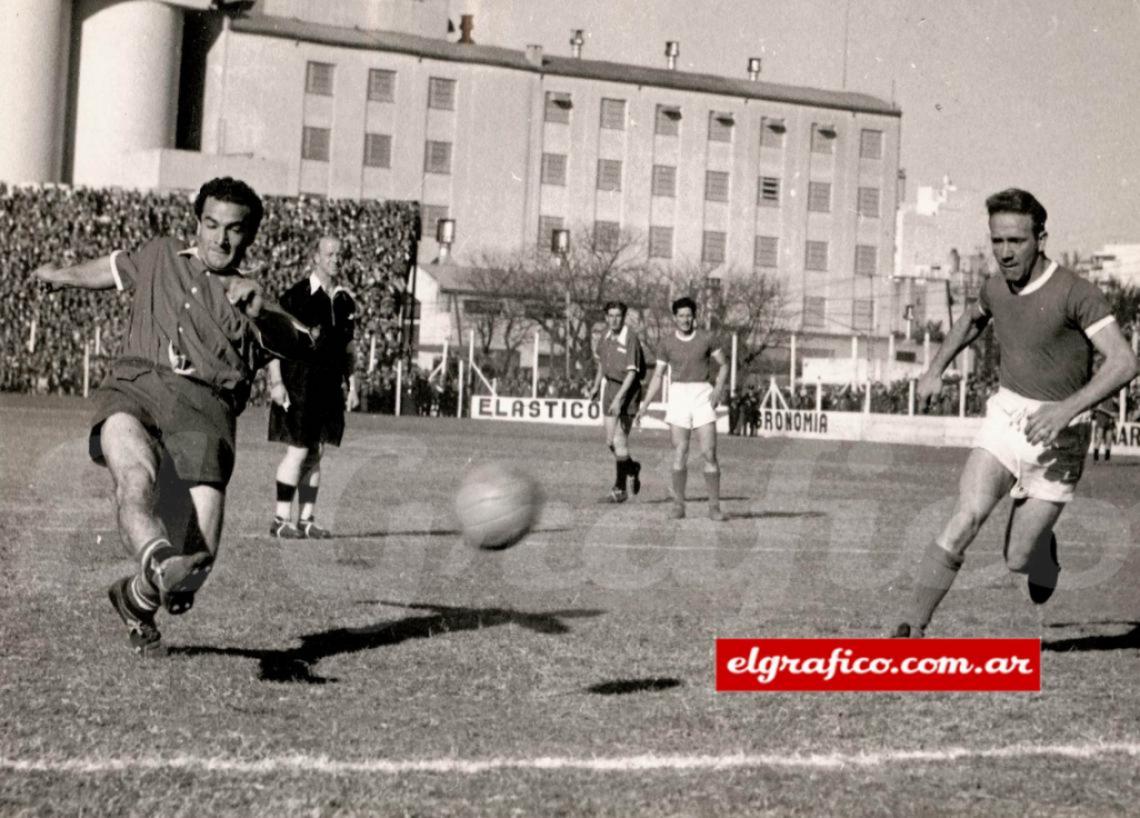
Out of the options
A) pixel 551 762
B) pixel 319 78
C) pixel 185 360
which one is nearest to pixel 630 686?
pixel 551 762

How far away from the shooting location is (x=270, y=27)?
230ft

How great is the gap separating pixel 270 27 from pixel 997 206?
66734 millimetres

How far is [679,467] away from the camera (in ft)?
50.0

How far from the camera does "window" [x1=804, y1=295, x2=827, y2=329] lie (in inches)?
3351

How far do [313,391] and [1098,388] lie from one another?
6.57 m

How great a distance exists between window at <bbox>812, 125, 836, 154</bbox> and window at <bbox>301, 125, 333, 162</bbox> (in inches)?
1018

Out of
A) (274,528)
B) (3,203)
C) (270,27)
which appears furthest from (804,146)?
(274,528)

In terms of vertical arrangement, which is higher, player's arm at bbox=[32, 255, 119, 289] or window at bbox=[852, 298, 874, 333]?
window at bbox=[852, 298, 874, 333]

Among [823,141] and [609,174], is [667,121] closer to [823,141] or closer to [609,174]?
[609,174]

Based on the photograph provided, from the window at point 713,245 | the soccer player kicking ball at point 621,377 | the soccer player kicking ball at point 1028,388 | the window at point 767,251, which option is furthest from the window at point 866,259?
the soccer player kicking ball at point 1028,388

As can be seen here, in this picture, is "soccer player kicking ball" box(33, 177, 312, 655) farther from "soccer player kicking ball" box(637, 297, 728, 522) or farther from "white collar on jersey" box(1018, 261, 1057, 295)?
"soccer player kicking ball" box(637, 297, 728, 522)

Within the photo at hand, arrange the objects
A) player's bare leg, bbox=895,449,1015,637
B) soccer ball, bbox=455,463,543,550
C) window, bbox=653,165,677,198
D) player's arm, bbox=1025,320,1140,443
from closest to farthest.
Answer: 1. player's arm, bbox=1025,320,1140,443
2. soccer ball, bbox=455,463,543,550
3. player's bare leg, bbox=895,449,1015,637
4. window, bbox=653,165,677,198

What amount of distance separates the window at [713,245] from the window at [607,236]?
5.22 meters

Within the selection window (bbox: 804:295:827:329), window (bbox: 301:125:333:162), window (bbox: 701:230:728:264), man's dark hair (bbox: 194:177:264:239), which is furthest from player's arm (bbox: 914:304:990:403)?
window (bbox: 804:295:827:329)
